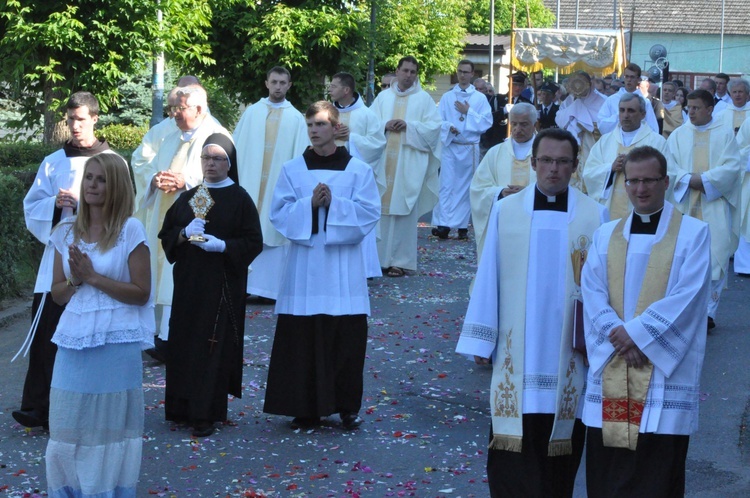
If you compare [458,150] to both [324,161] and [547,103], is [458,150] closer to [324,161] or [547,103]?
[547,103]

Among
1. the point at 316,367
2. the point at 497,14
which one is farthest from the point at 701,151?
the point at 497,14

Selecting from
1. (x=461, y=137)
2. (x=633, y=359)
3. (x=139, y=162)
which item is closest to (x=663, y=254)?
(x=633, y=359)

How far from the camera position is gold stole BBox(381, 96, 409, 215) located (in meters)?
14.3

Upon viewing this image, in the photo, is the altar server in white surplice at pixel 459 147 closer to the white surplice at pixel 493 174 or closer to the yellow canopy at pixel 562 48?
the yellow canopy at pixel 562 48

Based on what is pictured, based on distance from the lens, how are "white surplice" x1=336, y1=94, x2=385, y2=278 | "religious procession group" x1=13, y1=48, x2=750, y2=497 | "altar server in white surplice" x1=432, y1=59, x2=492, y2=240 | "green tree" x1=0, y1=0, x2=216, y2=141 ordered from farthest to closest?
1. "altar server in white surplice" x1=432, y1=59, x2=492, y2=240
2. "green tree" x1=0, y1=0, x2=216, y2=141
3. "white surplice" x1=336, y1=94, x2=385, y2=278
4. "religious procession group" x1=13, y1=48, x2=750, y2=497

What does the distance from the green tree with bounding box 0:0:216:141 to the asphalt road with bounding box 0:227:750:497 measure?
20.2ft

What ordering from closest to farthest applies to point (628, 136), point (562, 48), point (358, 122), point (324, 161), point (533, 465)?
point (533, 465)
point (324, 161)
point (628, 136)
point (358, 122)
point (562, 48)

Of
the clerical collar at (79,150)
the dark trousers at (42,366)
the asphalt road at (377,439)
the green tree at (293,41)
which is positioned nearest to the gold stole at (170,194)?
the asphalt road at (377,439)

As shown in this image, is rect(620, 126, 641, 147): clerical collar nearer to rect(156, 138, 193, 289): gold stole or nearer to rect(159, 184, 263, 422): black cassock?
rect(156, 138, 193, 289): gold stole

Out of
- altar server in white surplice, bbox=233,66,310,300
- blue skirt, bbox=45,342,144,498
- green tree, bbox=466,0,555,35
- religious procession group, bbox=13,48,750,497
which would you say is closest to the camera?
religious procession group, bbox=13,48,750,497

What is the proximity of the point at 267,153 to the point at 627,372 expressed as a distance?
7213 millimetres

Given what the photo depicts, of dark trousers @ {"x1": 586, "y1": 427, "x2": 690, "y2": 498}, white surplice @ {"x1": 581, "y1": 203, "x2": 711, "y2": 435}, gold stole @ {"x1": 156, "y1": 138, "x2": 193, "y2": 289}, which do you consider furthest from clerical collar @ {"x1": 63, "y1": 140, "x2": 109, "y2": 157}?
dark trousers @ {"x1": 586, "y1": 427, "x2": 690, "y2": 498}

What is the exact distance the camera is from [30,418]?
7.24m

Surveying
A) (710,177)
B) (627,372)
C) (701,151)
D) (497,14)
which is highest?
(497,14)
